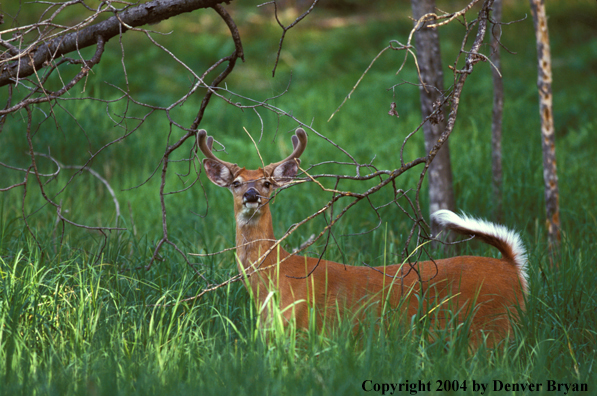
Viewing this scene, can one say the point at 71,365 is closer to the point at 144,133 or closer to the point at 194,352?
the point at 194,352

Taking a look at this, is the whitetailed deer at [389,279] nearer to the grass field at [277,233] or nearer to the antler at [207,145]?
the antler at [207,145]

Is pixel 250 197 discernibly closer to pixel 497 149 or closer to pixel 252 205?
pixel 252 205

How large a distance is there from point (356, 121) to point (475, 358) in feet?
21.3

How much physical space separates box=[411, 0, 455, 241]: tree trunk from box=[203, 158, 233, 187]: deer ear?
1.52m

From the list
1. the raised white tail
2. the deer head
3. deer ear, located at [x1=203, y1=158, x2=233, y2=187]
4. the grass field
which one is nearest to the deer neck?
the deer head

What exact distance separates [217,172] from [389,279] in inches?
50.2

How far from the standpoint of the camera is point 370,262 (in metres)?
4.26

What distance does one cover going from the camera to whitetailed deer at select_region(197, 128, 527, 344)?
3.35 m

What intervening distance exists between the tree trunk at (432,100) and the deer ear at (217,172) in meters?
1.52

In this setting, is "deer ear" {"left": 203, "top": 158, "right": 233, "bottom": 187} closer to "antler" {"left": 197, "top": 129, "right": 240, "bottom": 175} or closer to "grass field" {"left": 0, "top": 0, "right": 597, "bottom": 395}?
"antler" {"left": 197, "top": 129, "right": 240, "bottom": 175}

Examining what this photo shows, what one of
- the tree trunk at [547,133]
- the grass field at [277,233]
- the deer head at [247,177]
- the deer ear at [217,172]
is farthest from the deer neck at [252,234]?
the tree trunk at [547,133]

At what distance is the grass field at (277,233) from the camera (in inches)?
97.0

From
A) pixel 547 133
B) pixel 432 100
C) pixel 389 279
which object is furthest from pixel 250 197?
pixel 547 133

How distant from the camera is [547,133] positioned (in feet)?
15.6
